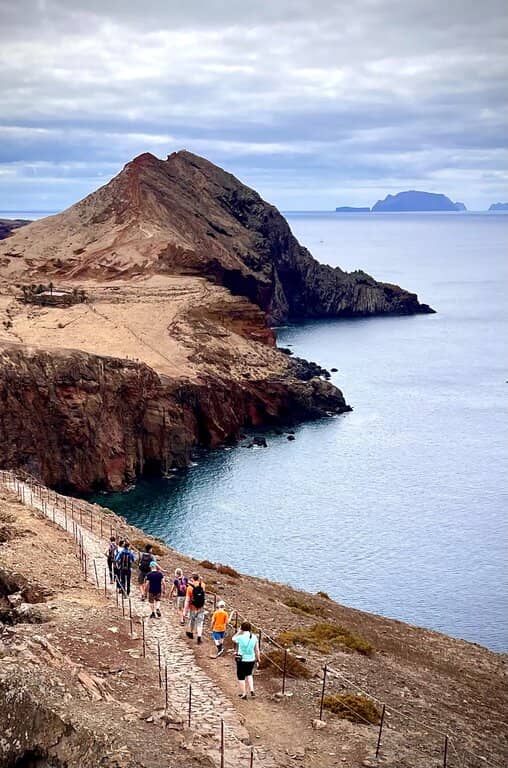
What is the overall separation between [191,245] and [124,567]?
12350 cm

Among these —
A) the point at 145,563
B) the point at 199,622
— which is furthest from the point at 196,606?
the point at 145,563

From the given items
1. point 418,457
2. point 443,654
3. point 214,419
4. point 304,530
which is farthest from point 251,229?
point 443,654

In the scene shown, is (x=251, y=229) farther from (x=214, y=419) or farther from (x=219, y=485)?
(x=219, y=485)

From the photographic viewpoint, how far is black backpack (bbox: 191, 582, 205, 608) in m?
23.6

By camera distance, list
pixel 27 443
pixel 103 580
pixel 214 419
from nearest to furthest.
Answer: pixel 103 580, pixel 27 443, pixel 214 419

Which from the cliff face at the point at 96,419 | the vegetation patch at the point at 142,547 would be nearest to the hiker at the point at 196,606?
the vegetation patch at the point at 142,547

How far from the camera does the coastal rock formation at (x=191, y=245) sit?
457 ft

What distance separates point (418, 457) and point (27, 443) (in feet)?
107

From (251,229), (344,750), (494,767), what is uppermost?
(251,229)

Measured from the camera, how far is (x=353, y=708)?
71.4 ft

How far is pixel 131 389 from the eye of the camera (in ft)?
280

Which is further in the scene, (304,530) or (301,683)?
(304,530)

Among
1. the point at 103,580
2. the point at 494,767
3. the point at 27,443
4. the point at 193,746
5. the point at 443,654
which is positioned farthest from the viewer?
the point at 27,443

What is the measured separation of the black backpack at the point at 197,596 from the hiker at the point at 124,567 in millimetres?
4074
